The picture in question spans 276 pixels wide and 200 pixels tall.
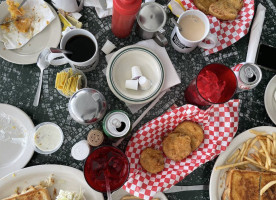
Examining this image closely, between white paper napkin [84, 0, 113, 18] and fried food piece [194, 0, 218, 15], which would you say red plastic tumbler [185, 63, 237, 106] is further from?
white paper napkin [84, 0, 113, 18]

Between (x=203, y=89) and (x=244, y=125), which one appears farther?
(x=244, y=125)

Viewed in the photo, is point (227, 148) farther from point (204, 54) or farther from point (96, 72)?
point (96, 72)

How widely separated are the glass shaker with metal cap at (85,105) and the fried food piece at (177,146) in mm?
352

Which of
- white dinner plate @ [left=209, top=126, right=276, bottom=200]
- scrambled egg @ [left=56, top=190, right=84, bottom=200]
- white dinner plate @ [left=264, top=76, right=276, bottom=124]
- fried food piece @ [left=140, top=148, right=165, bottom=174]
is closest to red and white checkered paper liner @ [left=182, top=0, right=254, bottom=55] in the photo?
white dinner plate @ [left=264, top=76, right=276, bottom=124]

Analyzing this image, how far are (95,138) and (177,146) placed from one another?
0.37 m

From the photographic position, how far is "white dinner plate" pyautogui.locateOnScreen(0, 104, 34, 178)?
4.29 feet

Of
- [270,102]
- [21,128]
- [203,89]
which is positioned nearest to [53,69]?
[21,128]

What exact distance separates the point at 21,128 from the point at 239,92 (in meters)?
1.06

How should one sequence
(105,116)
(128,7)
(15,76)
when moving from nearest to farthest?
(128,7)
(105,116)
(15,76)

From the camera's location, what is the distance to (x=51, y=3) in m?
1.40

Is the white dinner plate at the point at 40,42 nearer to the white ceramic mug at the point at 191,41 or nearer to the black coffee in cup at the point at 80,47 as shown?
the black coffee in cup at the point at 80,47

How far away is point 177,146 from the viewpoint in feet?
4.29

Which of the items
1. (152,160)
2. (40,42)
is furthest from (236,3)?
(40,42)

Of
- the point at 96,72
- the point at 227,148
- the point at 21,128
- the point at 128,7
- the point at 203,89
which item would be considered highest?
the point at 128,7
